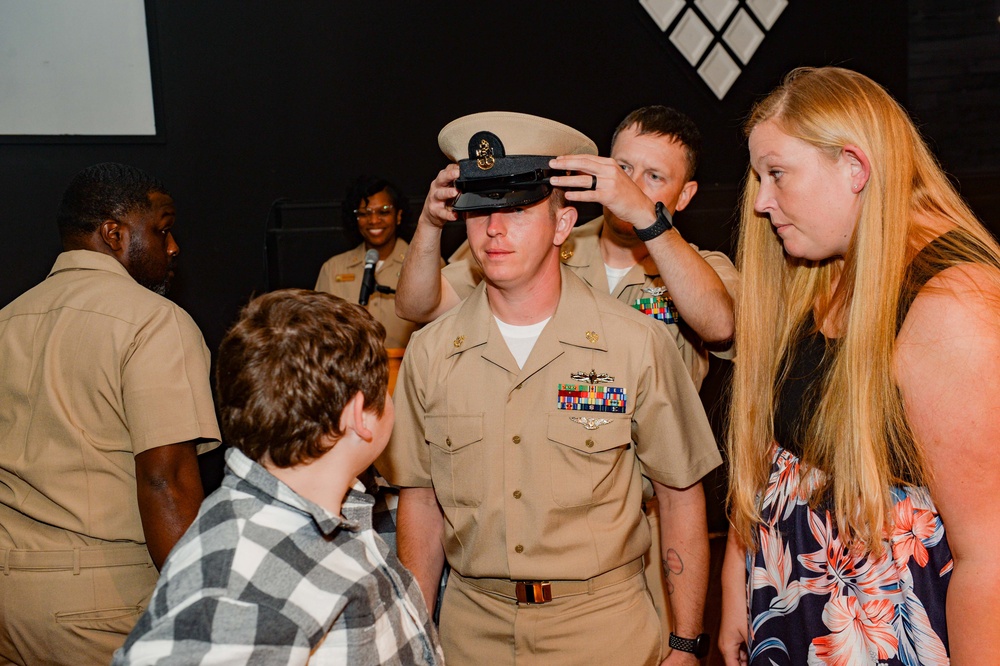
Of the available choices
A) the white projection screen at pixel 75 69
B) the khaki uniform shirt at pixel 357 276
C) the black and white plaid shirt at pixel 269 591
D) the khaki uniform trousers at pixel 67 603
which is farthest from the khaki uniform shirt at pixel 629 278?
the white projection screen at pixel 75 69

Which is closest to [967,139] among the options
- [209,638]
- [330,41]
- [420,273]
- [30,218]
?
[330,41]

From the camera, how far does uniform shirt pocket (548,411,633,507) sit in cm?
193

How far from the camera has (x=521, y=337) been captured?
2.08 m

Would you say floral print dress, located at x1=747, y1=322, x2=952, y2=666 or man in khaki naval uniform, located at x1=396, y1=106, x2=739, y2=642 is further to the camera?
man in khaki naval uniform, located at x1=396, y1=106, x2=739, y2=642

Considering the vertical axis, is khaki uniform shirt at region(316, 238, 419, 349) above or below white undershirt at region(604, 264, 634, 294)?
below

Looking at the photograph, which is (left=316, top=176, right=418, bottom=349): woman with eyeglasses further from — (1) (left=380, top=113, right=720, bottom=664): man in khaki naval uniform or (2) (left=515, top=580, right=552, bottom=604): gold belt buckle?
(2) (left=515, top=580, right=552, bottom=604): gold belt buckle

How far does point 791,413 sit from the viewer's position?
1.67 meters

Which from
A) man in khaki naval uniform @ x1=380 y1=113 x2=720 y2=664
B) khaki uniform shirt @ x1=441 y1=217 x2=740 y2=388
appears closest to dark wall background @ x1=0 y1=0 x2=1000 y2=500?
khaki uniform shirt @ x1=441 y1=217 x2=740 y2=388

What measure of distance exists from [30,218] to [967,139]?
19.9 feet

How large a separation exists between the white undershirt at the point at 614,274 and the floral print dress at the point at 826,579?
916 millimetres

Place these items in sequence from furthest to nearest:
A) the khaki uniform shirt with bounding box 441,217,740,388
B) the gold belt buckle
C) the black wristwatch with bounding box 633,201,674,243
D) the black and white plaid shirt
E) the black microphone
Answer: the black microphone → the khaki uniform shirt with bounding box 441,217,740,388 → the black wristwatch with bounding box 633,201,674,243 → the gold belt buckle → the black and white plaid shirt

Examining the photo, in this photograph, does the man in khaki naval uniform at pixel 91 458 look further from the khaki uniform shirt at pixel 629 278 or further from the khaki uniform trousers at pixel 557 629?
the khaki uniform shirt at pixel 629 278

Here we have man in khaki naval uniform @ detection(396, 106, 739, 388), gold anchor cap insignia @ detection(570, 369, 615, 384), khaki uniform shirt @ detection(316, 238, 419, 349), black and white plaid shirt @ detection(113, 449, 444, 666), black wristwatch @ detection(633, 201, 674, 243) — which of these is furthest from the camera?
khaki uniform shirt @ detection(316, 238, 419, 349)

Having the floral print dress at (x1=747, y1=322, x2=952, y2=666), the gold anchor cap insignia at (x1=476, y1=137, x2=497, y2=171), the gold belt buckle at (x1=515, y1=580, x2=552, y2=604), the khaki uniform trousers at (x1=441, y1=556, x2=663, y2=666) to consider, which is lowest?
the khaki uniform trousers at (x1=441, y1=556, x2=663, y2=666)
